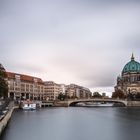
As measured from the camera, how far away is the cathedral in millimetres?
176125

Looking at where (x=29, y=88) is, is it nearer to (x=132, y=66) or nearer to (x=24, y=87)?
(x=24, y=87)

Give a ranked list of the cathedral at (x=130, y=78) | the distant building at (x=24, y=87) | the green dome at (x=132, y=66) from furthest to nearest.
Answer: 1. the green dome at (x=132, y=66)
2. the cathedral at (x=130, y=78)
3. the distant building at (x=24, y=87)

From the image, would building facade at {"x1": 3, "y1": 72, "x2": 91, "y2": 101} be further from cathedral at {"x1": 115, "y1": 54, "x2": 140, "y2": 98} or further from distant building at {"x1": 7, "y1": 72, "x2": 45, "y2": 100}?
cathedral at {"x1": 115, "y1": 54, "x2": 140, "y2": 98}

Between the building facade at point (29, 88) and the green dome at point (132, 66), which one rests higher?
the green dome at point (132, 66)

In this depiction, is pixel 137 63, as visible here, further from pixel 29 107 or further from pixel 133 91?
pixel 29 107

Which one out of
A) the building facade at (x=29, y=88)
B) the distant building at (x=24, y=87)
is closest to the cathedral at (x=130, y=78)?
the building facade at (x=29, y=88)

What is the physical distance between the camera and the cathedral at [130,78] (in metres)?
176

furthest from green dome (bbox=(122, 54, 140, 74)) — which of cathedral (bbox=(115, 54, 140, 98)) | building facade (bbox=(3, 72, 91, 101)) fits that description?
building facade (bbox=(3, 72, 91, 101))

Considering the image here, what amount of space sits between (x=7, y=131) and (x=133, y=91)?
139 meters

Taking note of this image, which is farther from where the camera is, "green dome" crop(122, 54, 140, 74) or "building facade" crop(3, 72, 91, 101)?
"green dome" crop(122, 54, 140, 74)

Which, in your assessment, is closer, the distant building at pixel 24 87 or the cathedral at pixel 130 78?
the distant building at pixel 24 87

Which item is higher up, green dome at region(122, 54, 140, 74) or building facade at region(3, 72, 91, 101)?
green dome at region(122, 54, 140, 74)

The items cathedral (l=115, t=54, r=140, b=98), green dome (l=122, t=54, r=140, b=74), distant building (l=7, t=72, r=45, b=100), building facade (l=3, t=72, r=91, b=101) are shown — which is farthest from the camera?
green dome (l=122, t=54, r=140, b=74)

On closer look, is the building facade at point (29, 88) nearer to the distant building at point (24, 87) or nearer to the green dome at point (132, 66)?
the distant building at point (24, 87)
